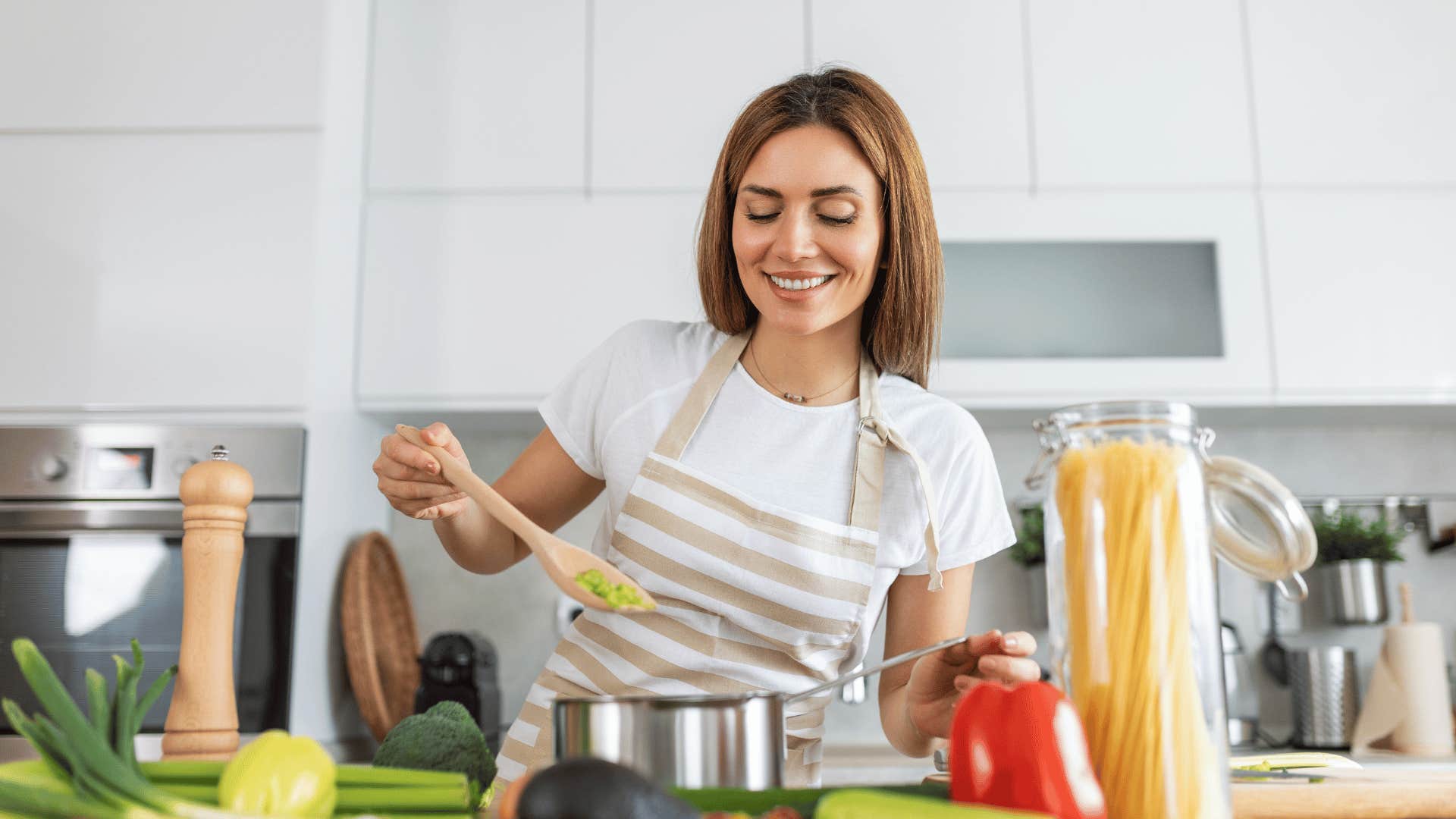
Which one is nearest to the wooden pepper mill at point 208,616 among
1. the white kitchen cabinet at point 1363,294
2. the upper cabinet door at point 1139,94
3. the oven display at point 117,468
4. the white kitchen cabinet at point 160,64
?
the oven display at point 117,468

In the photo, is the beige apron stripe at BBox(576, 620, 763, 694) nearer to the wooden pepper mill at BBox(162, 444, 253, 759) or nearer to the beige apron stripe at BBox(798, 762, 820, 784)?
the beige apron stripe at BBox(798, 762, 820, 784)

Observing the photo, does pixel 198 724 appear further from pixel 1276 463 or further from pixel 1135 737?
pixel 1276 463

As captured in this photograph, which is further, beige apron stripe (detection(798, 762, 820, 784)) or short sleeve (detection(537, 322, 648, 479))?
short sleeve (detection(537, 322, 648, 479))

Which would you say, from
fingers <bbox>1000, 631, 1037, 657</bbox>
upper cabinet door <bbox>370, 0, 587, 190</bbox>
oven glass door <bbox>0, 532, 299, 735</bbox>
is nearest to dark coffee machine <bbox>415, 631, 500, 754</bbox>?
oven glass door <bbox>0, 532, 299, 735</bbox>

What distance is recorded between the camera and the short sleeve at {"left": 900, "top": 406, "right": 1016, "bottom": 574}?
47.6 inches

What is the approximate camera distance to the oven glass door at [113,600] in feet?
6.53

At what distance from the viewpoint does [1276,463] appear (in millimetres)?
2590

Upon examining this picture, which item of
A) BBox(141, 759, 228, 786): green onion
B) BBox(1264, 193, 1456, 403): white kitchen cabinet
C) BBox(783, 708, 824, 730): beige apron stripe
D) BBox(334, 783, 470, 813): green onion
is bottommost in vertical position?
BBox(783, 708, 824, 730): beige apron stripe

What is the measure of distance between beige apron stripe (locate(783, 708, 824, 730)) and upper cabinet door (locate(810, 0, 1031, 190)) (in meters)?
1.34

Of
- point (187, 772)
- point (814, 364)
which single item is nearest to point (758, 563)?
point (814, 364)

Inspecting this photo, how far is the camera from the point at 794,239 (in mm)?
1147

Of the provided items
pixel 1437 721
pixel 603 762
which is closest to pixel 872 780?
pixel 1437 721

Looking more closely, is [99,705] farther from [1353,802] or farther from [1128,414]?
[1353,802]

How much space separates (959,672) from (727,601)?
349mm
